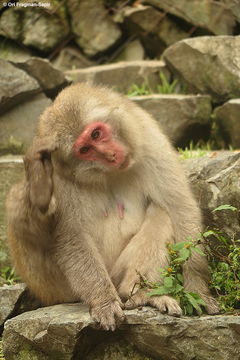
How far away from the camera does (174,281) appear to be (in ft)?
15.5

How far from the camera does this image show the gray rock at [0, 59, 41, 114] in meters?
7.50

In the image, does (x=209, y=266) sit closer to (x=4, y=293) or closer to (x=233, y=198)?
(x=233, y=198)

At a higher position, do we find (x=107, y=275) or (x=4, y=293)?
(x=107, y=275)

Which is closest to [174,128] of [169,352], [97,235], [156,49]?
[156,49]

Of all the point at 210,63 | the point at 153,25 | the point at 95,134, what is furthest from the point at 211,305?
the point at 153,25

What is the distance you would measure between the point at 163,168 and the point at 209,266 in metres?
0.84

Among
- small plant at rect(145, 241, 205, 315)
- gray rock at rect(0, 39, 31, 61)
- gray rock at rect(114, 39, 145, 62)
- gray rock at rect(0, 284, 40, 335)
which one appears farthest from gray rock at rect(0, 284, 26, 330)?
gray rock at rect(114, 39, 145, 62)

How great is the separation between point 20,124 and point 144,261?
3.39 metres

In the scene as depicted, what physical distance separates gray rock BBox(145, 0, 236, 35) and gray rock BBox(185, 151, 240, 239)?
11.0ft

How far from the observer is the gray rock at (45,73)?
790 cm

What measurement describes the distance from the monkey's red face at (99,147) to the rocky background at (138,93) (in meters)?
1.10

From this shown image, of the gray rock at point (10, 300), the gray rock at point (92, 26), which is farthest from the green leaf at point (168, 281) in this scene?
the gray rock at point (92, 26)

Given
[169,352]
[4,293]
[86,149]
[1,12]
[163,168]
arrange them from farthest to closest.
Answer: [1,12] → [4,293] → [163,168] → [86,149] → [169,352]

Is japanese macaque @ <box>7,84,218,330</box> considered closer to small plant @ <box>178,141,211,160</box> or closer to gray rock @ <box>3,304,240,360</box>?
gray rock @ <box>3,304,240,360</box>
